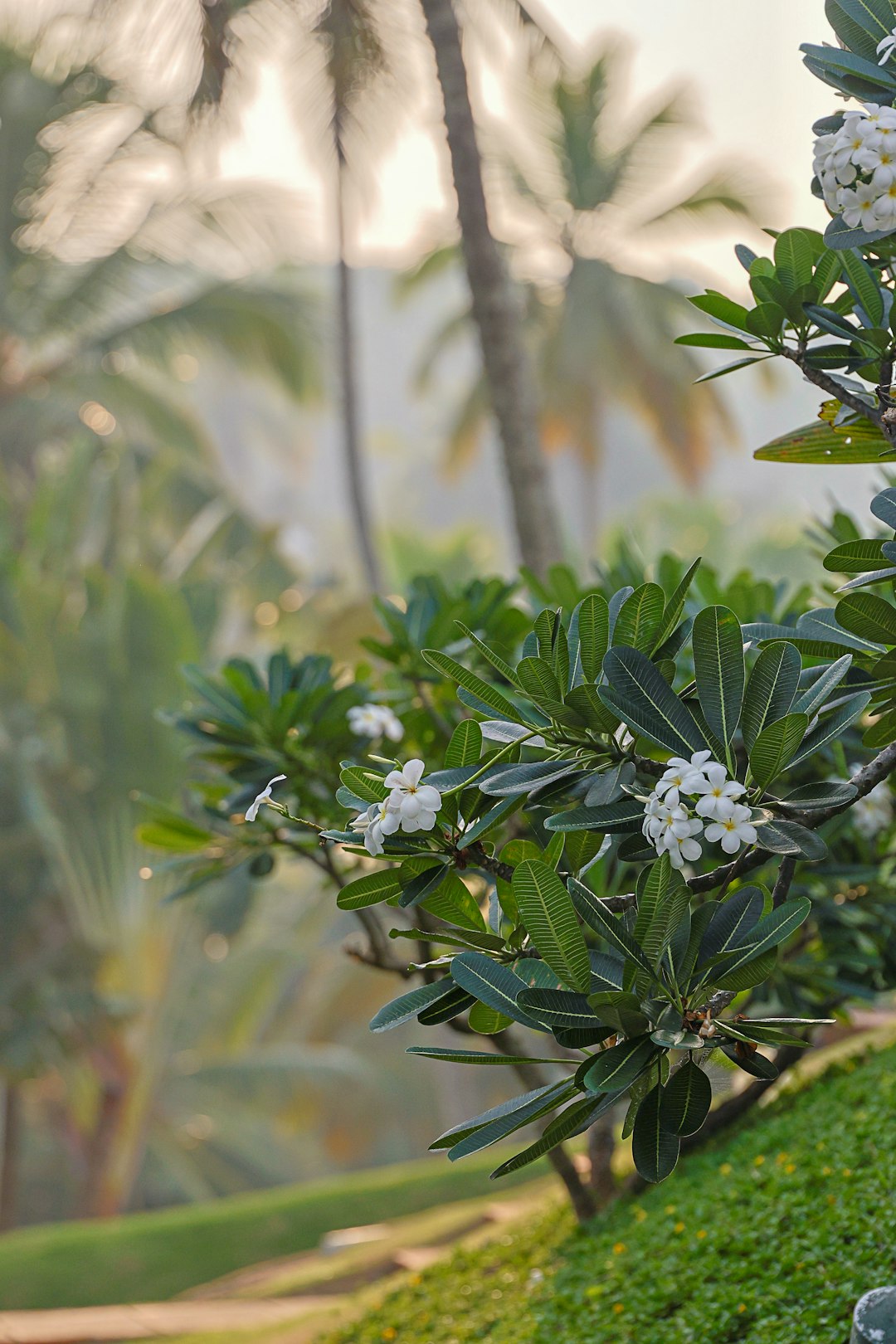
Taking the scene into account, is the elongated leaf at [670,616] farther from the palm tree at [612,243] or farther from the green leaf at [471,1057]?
the palm tree at [612,243]

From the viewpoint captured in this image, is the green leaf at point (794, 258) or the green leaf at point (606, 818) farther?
the green leaf at point (794, 258)

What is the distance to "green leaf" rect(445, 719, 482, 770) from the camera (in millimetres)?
1726

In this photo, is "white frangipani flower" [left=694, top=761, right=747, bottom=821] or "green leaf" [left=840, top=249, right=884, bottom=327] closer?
"white frangipani flower" [left=694, top=761, right=747, bottom=821]

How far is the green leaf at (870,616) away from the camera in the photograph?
1753 millimetres

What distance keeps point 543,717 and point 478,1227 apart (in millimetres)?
4229

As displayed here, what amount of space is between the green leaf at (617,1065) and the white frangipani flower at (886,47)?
4.78ft

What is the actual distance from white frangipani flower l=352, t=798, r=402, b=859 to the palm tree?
49.6 feet

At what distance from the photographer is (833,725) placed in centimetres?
163

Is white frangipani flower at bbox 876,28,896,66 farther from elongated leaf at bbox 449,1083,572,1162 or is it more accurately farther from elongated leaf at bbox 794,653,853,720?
elongated leaf at bbox 449,1083,572,1162

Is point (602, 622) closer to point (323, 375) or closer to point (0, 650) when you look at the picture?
point (0, 650)

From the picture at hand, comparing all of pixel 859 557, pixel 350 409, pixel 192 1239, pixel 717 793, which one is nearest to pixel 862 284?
pixel 859 557

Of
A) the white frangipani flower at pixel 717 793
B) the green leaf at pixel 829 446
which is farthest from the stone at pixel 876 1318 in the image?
the green leaf at pixel 829 446

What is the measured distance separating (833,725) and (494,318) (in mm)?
4347

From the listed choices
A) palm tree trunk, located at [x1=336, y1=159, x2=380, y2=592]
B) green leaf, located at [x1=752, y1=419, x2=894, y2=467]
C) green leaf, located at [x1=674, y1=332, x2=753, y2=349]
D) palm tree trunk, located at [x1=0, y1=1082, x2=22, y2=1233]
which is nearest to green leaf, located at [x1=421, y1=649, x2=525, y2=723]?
green leaf, located at [x1=674, y1=332, x2=753, y2=349]
